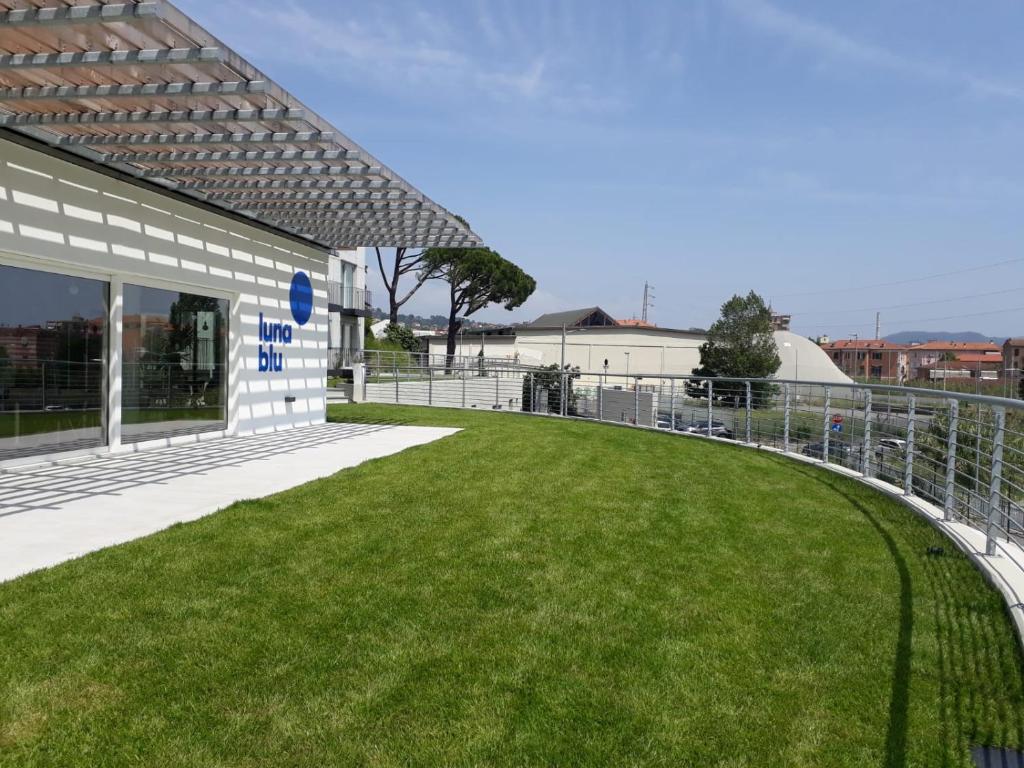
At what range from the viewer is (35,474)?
23.6 feet

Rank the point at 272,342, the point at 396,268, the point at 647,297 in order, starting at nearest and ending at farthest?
the point at 272,342 → the point at 396,268 → the point at 647,297

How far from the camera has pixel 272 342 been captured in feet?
39.6

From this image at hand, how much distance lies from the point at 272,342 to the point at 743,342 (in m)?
40.7

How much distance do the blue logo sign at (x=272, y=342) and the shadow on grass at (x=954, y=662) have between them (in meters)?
9.82

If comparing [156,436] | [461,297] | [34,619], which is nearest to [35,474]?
[156,436]

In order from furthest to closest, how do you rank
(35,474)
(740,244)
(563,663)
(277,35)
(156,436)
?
(740,244)
(277,35)
(156,436)
(35,474)
(563,663)

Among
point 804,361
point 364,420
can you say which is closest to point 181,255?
point 364,420

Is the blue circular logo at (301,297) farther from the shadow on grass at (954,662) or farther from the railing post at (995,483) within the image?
the railing post at (995,483)

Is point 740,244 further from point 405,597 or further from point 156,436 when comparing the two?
point 405,597

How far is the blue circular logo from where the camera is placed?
12.7 metres

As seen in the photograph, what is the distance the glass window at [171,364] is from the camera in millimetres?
9000

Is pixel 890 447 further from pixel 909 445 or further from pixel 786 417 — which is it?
pixel 786 417

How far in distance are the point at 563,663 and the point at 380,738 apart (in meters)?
0.89

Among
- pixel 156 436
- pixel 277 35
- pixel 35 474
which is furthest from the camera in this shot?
pixel 277 35
